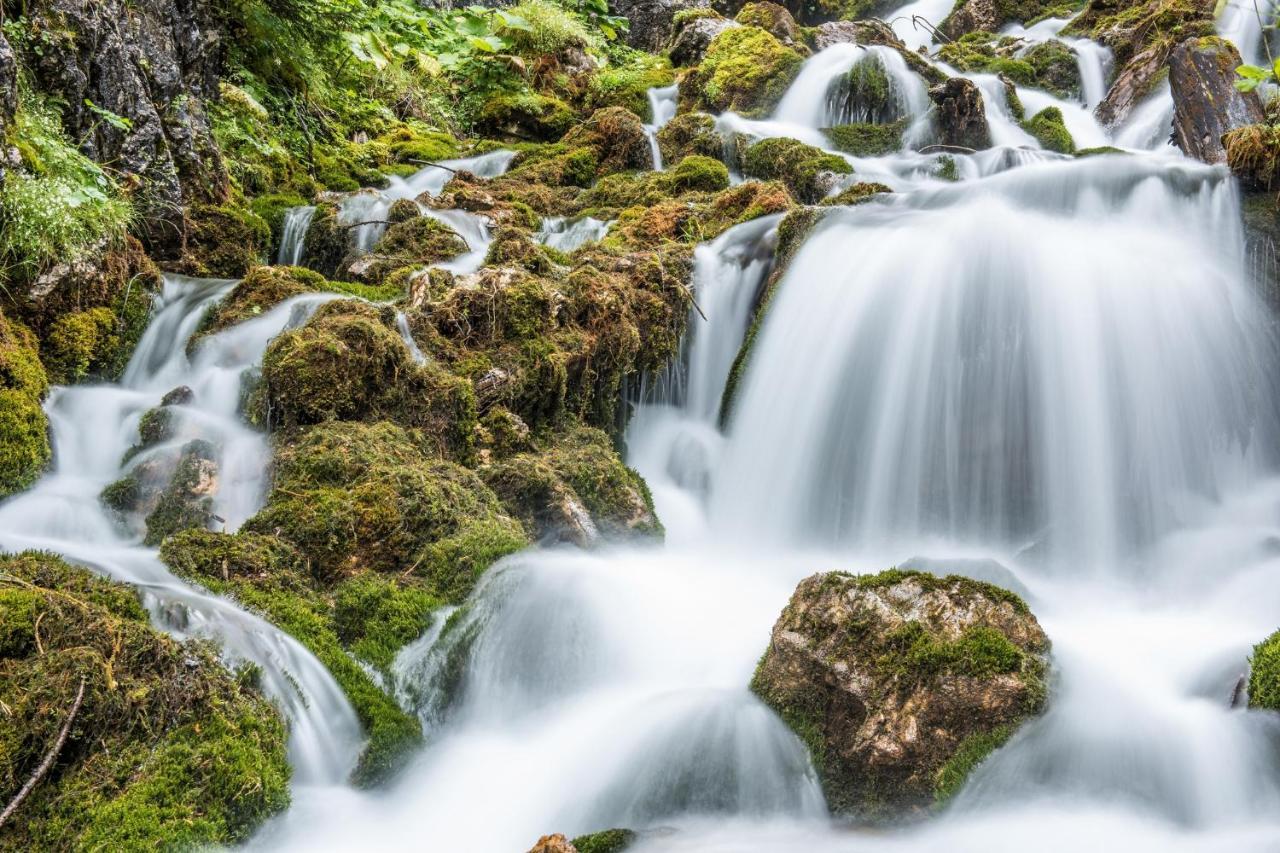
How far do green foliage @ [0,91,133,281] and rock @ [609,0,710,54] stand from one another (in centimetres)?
1664

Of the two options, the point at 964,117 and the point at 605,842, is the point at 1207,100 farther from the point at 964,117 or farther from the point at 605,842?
the point at 605,842

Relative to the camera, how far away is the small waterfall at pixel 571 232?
10.5 meters

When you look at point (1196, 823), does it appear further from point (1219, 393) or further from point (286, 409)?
point (286, 409)

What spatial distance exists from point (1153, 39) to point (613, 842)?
16744 millimetres

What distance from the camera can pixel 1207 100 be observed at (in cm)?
1072

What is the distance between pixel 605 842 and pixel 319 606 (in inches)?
82.0

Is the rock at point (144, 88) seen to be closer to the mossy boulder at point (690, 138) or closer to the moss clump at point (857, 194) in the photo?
the mossy boulder at point (690, 138)

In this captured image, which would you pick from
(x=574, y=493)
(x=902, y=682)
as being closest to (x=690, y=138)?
(x=574, y=493)

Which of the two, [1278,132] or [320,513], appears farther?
[1278,132]

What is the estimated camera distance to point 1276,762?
370 cm

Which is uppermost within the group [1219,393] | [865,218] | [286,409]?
[865,218]

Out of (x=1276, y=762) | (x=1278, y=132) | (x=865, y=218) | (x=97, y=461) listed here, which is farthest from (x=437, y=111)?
(x=1276, y=762)

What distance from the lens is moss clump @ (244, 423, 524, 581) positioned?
5.11 m

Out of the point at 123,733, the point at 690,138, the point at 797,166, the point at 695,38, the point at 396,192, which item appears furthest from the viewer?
the point at 695,38
